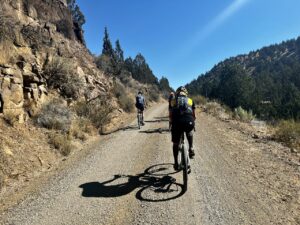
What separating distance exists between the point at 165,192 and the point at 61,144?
554 centimetres

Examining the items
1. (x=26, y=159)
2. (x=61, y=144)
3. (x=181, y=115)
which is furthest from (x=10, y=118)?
(x=181, y=115)

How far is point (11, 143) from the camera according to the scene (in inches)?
349

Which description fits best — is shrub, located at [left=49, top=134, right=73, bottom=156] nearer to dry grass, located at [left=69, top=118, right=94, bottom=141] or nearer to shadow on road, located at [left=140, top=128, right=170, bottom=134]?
dry grass, located at [left=69, top=118, right=94, bottom=141]

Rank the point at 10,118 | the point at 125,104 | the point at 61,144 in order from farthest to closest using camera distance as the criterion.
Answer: the point at 125,104 → the point at 61,144 → the point at 10,118

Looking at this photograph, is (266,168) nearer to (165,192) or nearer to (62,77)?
(165,192)

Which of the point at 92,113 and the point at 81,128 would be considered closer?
the point at 81,128

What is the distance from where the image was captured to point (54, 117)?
38.9 feet

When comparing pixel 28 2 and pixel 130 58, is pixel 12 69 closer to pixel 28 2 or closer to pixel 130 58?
pixel 28 2

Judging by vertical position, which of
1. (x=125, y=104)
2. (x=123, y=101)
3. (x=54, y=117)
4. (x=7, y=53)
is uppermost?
(x=7, y=53)

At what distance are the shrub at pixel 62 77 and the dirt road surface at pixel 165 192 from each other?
664 centimetres

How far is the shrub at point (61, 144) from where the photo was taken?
1026 centimetres

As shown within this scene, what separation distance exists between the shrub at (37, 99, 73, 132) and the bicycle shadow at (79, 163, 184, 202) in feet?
16.9

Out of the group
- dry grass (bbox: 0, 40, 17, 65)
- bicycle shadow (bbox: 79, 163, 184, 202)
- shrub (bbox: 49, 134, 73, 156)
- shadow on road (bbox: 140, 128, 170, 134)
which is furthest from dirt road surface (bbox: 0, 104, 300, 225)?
dry grass (bbox: 0, 40, 17, 65)

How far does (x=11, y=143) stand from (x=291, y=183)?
25.7 ft
